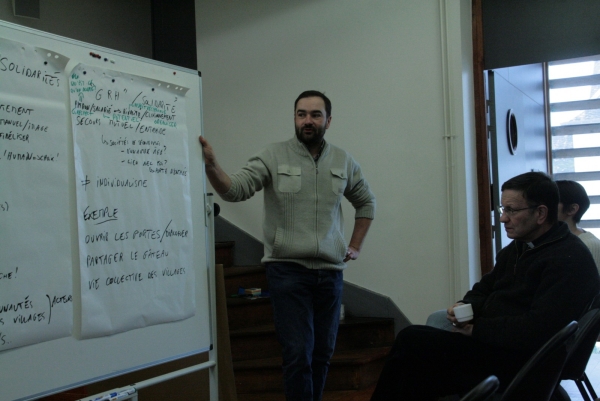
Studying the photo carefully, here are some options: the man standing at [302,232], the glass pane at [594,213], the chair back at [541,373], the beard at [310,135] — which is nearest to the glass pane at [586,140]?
the glass pane at [594,213]

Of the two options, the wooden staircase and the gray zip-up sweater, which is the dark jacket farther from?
the wooden staircase

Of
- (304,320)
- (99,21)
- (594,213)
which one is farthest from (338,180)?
(594,213)

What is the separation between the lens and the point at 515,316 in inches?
74.8

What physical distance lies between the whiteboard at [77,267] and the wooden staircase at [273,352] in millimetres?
1099

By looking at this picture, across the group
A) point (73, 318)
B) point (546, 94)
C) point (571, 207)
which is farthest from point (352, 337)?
point (546, 94)

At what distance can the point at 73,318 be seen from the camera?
1750 mm

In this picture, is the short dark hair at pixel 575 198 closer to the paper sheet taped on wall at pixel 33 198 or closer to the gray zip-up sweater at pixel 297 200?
the gray zip-up sweater at pixel 297 200

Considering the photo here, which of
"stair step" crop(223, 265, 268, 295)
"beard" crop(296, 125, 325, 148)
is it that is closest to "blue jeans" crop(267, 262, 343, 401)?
"beard" crop(296, 125, 325, 148)

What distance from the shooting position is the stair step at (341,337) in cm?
329

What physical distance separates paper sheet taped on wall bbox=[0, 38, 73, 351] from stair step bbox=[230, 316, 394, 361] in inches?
65.5

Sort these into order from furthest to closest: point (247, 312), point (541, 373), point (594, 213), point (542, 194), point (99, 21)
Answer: point (594, 213) < point (99, 21) < point (247, 312) < point (542, 194) < point (541, 373)

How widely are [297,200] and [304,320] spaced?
47 cm

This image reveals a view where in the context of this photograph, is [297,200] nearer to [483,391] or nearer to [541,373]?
[541,373]

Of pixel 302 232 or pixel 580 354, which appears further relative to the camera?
pixel 302 232
